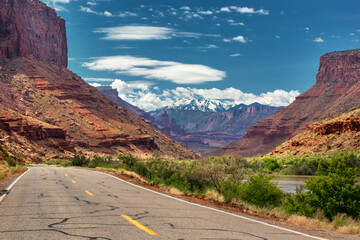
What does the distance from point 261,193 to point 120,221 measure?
579cm

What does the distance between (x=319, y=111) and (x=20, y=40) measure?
399 ft

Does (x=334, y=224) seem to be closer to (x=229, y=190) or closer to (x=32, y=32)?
(x=229, y=190)

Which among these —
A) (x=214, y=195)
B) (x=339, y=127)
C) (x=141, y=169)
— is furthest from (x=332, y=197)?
(x=339, y=127)

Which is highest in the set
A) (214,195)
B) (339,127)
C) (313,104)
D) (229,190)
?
(313,104)

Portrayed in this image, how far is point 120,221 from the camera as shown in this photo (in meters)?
8.12

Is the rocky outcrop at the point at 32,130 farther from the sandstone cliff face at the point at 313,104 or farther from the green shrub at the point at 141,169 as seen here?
the sandstone cliff face at the point at 313,104

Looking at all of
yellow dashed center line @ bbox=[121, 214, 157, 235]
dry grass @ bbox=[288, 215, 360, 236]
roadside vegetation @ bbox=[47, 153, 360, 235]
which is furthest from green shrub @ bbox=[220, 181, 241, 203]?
yellow dashed center line @ bbox=[121, 214, 157, 235]

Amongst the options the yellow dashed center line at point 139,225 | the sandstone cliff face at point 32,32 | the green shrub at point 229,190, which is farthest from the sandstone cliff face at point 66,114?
the yellow dashed center line at point 139,225

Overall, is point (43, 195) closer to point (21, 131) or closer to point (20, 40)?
point (21, 131)

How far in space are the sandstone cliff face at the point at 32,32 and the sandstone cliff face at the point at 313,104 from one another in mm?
96179

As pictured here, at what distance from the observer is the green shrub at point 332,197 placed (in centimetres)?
1023

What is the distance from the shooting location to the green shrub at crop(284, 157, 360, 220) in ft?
33.6

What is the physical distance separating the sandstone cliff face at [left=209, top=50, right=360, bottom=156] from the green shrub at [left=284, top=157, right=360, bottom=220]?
14454 centimetres

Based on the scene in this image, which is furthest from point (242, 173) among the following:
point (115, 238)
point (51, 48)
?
point (51, 48)
